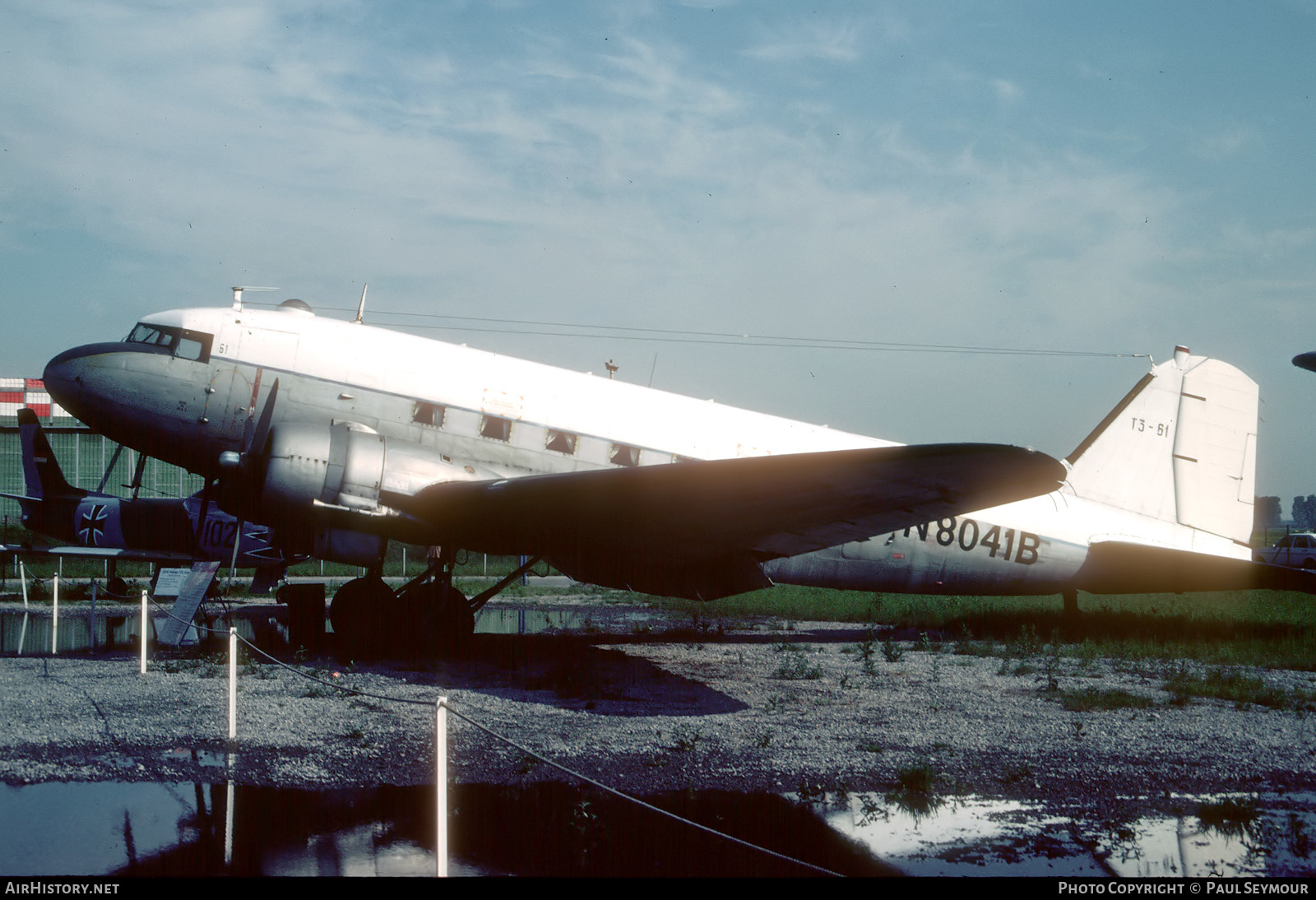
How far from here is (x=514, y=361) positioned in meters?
12.4

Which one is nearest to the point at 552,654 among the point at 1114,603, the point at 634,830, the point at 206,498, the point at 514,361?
the point at 514,361

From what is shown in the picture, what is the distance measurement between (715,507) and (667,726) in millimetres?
2163

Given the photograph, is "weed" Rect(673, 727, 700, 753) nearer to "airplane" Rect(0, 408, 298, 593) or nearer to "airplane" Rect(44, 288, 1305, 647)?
"airplane" Rect(44, 288, 1305, 647)

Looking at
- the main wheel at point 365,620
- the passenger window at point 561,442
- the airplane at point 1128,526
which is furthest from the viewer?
the airplane at point 1128,526

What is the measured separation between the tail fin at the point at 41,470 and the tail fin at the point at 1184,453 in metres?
20.5

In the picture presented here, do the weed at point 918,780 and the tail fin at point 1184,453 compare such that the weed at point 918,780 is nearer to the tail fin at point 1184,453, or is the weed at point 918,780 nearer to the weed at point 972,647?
the weed at point 972,647

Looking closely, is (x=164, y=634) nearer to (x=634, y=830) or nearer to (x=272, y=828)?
(x=272, y=828)

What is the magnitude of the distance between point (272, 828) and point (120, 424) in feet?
26.9

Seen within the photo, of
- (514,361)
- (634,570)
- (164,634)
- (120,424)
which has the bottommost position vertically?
(164,634)

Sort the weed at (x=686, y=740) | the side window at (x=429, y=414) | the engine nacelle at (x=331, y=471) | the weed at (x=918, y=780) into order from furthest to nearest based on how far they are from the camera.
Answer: the side window at (x=429, y=414) → the engine nacelle at (x=331, y=471) → the weed at (x=686, y=740) → the weed at (x=918, y=780)

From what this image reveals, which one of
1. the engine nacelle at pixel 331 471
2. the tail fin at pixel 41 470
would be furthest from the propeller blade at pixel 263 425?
the tail fin at pixel 41 470

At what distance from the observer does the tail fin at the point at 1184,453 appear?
46.4 ft

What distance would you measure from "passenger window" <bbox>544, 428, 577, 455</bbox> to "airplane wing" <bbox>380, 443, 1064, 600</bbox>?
1274mm

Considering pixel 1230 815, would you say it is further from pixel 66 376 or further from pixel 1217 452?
A: pixel 66 376
